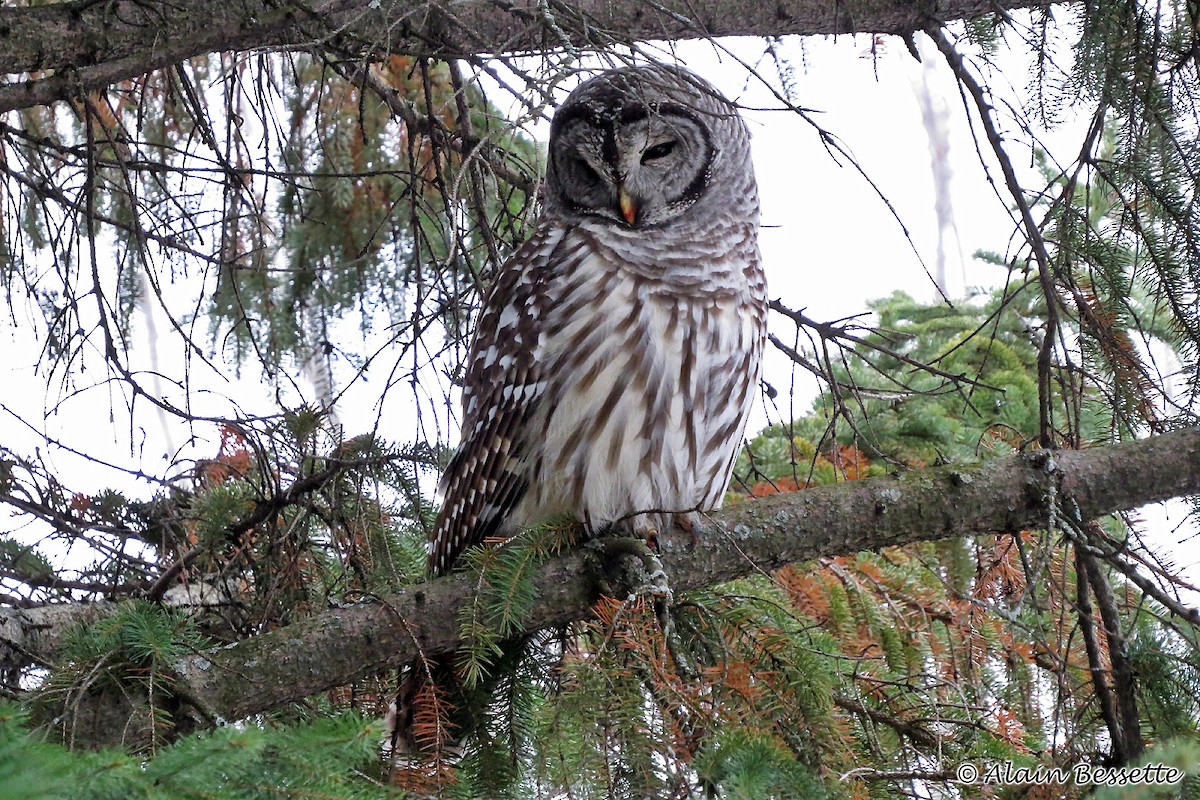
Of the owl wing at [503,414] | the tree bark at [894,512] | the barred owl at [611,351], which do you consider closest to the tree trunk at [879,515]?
the tree bark at [894,512]

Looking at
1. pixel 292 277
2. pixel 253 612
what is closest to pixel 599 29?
pixel 253 612

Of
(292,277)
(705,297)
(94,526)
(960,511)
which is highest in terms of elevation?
(292,277)

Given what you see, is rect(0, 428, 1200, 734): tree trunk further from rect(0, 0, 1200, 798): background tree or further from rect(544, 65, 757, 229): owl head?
rect(544, 65, 757, 229): owl head

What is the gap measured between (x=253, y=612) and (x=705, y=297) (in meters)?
1.42

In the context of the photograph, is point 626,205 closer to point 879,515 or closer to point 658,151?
point 658,151

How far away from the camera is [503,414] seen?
3.09 meters

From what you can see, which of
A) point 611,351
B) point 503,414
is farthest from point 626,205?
point 503,414

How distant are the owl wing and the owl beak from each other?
7.3 inches

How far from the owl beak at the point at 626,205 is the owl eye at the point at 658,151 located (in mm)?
152

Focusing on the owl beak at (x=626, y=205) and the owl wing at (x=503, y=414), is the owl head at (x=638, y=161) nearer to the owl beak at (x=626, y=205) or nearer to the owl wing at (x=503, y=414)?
the owl beak at (x=626, y=205)

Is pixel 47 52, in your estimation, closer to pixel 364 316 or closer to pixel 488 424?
pixel 488 424

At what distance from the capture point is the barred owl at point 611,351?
2.95m

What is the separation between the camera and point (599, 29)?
2.05 m

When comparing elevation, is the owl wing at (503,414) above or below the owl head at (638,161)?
below
